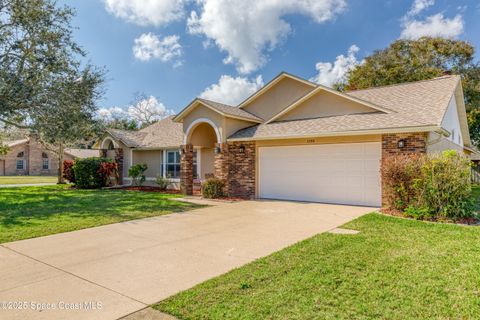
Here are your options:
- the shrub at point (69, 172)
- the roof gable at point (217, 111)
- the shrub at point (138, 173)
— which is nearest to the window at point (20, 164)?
the shrub at point (69, 172)

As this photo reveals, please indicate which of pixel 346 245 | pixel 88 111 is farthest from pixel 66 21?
pixel 346 245

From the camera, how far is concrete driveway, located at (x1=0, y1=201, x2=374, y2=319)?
154 inches

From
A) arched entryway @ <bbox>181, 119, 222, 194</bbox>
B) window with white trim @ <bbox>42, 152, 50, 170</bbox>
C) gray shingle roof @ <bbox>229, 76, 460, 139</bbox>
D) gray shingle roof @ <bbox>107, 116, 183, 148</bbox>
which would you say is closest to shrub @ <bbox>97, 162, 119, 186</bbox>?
gray shingle roof @ <bbox>107, 116, 183, 148</bbox>

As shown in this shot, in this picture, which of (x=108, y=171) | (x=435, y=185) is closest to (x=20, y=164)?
(x=108, y=171)

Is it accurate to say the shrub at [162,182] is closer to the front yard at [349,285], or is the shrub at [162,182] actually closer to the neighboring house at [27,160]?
the front yard at [349,285]

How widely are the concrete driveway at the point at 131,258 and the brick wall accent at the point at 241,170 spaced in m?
4.49

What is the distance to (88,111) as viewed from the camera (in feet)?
59.4

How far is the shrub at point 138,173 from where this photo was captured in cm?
1972

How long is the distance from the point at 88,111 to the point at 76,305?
1663 cm

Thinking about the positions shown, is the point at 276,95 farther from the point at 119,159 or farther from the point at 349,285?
the point at 349,285

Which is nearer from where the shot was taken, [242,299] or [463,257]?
[242,299]

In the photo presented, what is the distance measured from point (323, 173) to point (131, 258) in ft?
29.1

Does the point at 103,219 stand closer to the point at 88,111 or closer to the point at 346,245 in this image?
the point at 346,245

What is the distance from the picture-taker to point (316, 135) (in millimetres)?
11891
